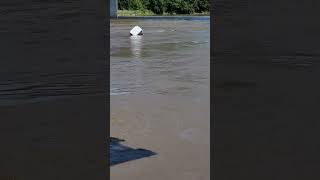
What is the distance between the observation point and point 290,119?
1261mm

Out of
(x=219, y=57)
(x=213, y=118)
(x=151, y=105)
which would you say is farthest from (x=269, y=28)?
(x=151, y=105)

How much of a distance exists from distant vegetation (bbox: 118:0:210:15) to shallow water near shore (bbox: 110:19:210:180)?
3472cm

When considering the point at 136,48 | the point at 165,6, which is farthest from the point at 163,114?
the point at 165,6

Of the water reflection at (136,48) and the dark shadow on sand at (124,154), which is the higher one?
the water reflection at (136,48)

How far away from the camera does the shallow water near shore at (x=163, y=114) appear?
411cm

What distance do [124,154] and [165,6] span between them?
43.4 metres

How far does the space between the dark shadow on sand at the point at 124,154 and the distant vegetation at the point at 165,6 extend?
138 feet

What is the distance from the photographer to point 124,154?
14.7 ft
